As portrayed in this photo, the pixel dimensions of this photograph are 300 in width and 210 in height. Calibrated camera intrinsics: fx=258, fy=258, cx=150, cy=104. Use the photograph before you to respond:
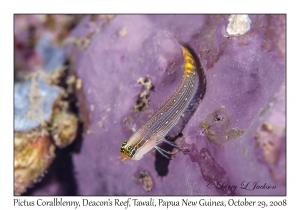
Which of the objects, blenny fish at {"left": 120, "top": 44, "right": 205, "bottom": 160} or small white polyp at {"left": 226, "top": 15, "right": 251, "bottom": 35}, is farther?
blenny fish at {"left": 120, "top": 44, "right": 205, "bottom": 160}

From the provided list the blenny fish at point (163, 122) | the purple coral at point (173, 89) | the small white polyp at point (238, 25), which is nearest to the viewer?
the purple coral at point (173, 89)

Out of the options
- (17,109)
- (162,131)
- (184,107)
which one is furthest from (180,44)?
(17,109)

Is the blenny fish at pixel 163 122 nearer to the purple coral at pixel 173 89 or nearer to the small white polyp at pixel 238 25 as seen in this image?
the purple coral at pixel 173 89

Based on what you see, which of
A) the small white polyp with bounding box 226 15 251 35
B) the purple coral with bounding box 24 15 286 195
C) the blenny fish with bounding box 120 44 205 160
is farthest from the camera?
the blenny fish with bounding box 120 44 205 160

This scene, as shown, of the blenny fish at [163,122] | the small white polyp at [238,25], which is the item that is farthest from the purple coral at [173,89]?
the blenny fish at [163,122]

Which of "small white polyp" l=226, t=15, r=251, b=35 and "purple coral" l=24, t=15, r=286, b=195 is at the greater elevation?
"small white polyp" l=226, t=15, r=251, b=35

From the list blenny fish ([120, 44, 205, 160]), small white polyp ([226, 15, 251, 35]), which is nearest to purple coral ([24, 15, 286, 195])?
small white polyp ([226, 15, 251, 35])

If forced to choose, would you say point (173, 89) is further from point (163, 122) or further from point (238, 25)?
point (238, 25)

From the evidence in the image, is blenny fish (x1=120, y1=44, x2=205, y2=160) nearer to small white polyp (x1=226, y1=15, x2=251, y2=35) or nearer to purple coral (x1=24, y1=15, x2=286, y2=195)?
purple coral (x1=24, y1=15, x2=286, y2=195)

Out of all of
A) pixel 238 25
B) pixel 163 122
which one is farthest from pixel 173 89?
pixel 238 25
